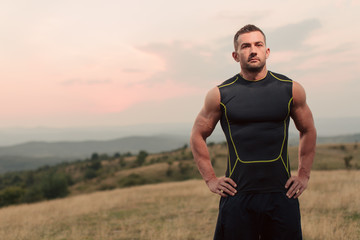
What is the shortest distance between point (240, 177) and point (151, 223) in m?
9.04

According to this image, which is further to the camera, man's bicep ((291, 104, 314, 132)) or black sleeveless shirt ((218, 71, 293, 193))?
man's bicep ((291, 104, 314, 132))

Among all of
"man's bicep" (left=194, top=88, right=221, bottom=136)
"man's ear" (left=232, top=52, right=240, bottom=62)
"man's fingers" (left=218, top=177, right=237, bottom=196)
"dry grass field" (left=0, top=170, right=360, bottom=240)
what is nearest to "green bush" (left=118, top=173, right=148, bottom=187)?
"dry grass field" (left=0, top=170, right=360, bottom=240)

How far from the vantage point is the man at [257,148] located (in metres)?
3.68

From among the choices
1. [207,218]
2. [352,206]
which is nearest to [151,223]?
[207,218]

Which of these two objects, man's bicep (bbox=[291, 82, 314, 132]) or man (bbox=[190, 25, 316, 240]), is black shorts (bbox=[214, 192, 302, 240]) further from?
man's bicep (bbox=[291, 82, 314, 132])

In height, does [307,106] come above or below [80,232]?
above

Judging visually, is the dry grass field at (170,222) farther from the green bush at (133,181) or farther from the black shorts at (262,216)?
the green bush at (133,181)

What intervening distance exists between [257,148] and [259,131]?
201mm

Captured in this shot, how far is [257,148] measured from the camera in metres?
3.71

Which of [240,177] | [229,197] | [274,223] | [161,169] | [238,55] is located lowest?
[161,169]

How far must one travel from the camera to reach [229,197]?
12.5 feet

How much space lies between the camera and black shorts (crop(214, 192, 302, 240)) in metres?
3.66

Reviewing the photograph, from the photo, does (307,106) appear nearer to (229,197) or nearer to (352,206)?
(229,197)

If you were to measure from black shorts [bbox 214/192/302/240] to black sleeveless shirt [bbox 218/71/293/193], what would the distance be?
11 cm
